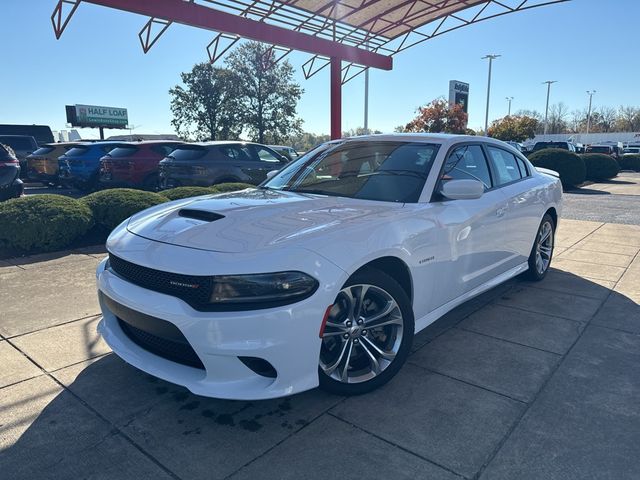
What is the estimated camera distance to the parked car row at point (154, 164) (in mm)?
10414

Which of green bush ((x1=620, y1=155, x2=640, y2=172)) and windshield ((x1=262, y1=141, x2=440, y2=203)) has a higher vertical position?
windshield ((x1=262, y1=141, x2=440, y2=203))

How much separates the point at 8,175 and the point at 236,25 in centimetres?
927

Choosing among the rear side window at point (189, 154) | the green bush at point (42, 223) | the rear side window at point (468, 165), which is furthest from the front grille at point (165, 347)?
the rear side window at point (189, 154)

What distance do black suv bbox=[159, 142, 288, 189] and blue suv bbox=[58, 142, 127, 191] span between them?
13.9 feet

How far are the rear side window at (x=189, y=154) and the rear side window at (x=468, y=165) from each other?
749 cm

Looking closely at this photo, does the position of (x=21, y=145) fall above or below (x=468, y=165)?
above

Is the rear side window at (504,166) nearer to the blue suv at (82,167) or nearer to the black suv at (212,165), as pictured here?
the black suv at (212,165)

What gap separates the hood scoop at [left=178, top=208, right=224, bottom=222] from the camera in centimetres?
293

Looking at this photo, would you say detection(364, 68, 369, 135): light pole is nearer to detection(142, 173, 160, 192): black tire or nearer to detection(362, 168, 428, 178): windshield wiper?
detection(142, 173, 160, 192): black tire

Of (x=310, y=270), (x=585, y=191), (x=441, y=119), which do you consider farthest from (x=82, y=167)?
(x=441, y=119)

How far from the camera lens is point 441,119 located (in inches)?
1271

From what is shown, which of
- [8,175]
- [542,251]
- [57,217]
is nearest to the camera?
[542,251]

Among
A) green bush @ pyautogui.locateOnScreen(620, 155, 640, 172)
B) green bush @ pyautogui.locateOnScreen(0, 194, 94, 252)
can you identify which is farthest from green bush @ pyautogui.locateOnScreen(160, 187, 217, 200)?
green bush @ pyautogui.locateOnScreen(620, 155, 640, 172)

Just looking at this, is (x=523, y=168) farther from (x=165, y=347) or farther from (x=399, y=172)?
(x=165, y=347)
